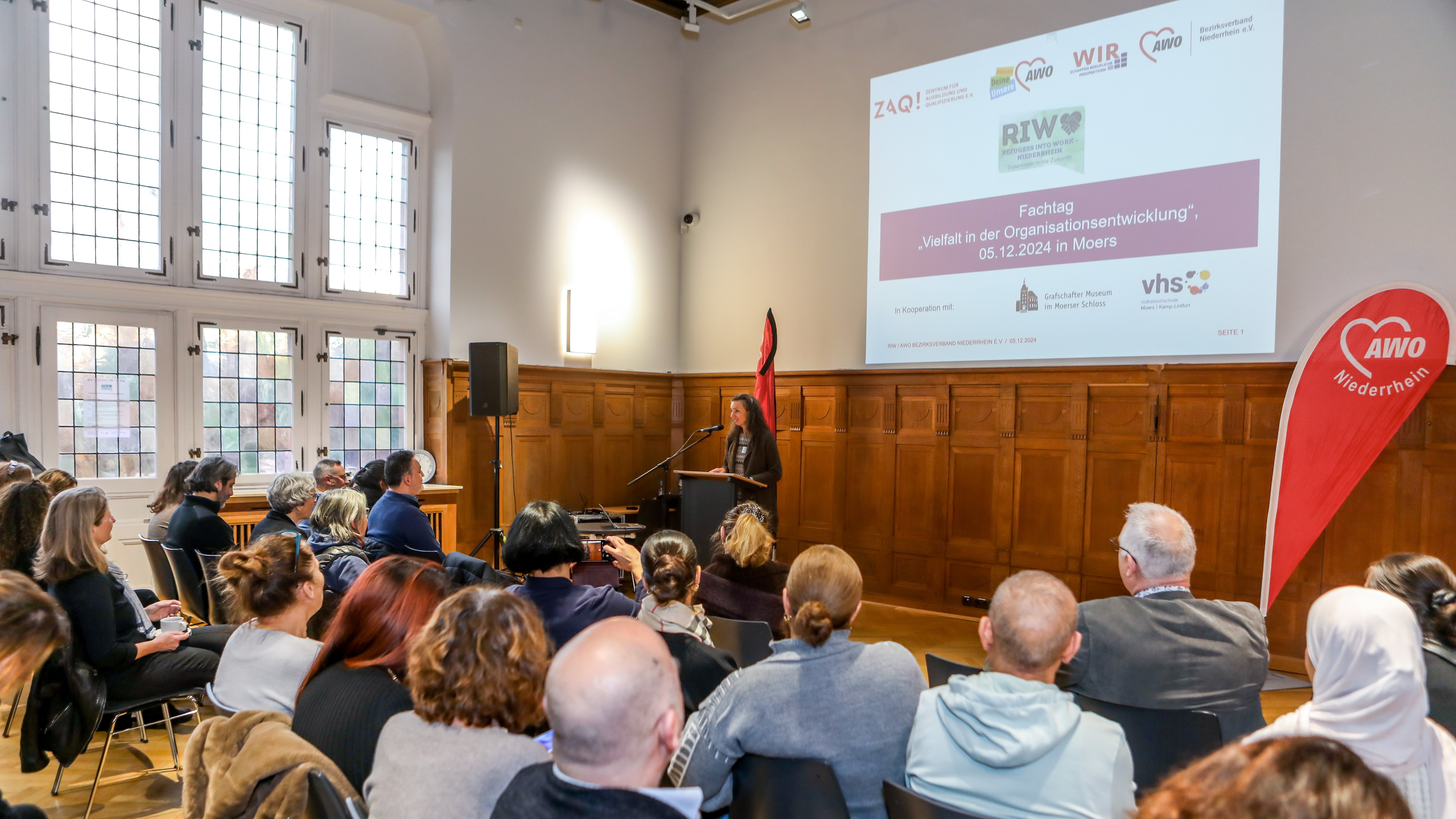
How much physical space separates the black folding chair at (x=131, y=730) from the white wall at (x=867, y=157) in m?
5.31

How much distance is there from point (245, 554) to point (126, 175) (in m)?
4.98

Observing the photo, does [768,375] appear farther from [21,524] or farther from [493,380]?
[21,524]

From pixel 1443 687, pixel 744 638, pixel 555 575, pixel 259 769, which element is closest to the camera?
pixel 259 769

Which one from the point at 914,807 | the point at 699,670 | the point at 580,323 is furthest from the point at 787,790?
the point at 580,323

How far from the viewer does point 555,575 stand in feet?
9.02

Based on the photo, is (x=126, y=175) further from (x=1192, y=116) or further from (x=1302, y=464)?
(x=1302, y=464)

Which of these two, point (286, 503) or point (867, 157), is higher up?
point (867, 157)

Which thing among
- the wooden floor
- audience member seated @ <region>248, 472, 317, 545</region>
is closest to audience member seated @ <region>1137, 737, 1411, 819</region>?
the wooden floor

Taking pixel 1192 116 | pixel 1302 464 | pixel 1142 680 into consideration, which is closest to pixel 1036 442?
pixel 1302 464

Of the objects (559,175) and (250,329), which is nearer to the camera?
(250,329)

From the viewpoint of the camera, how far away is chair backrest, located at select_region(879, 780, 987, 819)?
142cm

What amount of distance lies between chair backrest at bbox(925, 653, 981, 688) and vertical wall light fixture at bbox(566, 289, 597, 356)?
5.77 m

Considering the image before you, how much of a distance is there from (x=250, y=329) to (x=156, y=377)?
0.72 m

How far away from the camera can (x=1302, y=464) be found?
4672 millimetres
